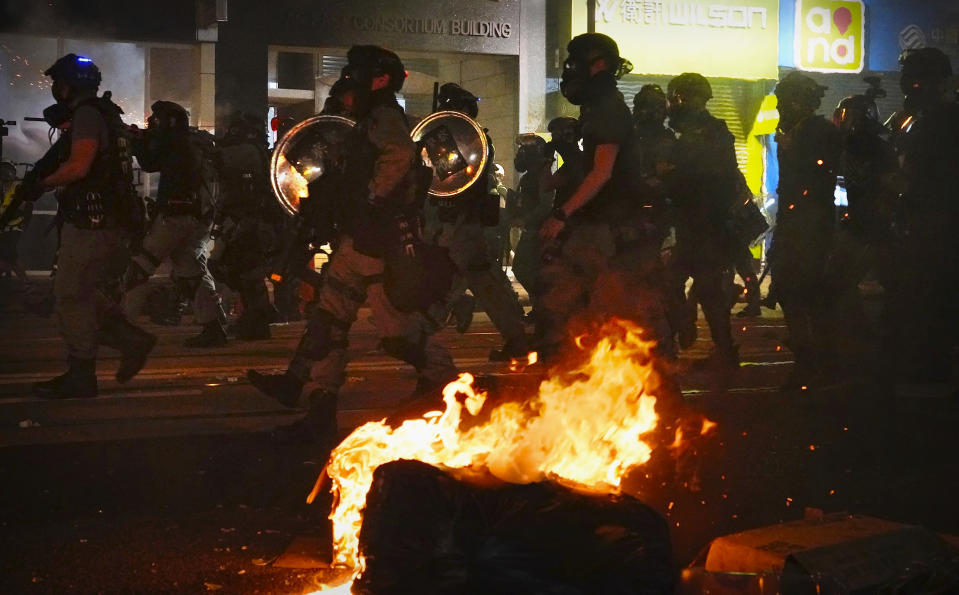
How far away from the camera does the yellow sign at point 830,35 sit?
26734 mm

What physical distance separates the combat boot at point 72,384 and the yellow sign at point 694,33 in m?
18.3

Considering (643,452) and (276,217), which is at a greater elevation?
(276,217)

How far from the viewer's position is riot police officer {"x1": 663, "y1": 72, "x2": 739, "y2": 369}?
29.0 ft

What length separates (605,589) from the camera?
130 inches

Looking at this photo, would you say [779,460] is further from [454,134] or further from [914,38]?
[914,38]

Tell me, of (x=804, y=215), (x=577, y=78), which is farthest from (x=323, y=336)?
(x=804, y=215)

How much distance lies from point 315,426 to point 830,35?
23.5 m

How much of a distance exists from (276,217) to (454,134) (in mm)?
2757

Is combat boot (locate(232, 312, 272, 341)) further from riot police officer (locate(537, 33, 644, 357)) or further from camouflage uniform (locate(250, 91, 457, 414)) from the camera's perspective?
riot police officer (locate(537, 33, 644, 357))

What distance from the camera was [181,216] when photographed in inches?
407

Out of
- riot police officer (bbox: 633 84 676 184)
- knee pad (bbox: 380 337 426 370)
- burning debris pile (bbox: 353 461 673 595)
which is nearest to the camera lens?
burning debris pile (bbox: 353 461 673 595)

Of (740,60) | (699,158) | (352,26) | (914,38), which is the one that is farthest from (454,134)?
(914,38)

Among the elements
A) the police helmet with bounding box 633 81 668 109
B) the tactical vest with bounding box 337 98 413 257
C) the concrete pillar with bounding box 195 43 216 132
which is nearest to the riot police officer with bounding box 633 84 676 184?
the police helmet with bounding box 633 81 668 109

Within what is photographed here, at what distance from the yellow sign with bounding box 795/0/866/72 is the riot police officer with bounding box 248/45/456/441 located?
2196 centimetres
